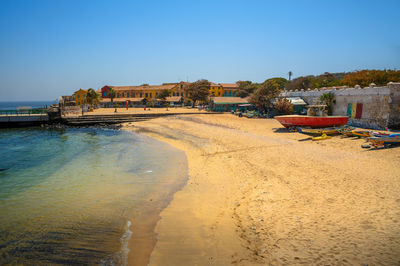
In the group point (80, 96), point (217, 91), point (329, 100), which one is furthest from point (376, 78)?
point (80, 96)

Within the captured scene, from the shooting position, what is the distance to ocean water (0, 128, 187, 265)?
6422mm

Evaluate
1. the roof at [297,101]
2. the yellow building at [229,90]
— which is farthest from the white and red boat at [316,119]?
the yellow building at [229,90]

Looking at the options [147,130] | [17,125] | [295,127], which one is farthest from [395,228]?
[17,125]

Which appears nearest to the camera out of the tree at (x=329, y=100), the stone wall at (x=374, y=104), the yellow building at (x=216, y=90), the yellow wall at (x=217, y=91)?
the stone wall at (x=374, y=104)

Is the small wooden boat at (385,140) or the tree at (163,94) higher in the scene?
the tree at (163,94)

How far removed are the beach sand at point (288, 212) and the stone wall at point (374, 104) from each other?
8183mm

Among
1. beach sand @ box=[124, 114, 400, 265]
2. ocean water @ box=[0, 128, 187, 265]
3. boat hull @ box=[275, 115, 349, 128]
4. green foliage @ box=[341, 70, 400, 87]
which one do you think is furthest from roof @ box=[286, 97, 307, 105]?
ocean water @ box=[0, 128, 187, 265]

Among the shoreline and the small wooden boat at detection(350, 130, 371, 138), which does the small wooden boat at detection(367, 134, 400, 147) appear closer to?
the small wooden boat at detection(350, 130, 371, 138)

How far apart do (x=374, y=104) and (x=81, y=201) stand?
2422 centimetres

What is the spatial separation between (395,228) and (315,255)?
251 centimetres

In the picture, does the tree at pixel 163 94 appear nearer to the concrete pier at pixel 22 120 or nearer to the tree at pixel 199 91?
the tree at pixel 199 91

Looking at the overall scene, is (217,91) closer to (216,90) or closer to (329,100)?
(216,90)

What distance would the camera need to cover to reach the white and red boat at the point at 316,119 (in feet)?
66.8

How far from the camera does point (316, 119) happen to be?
20.5 metres
